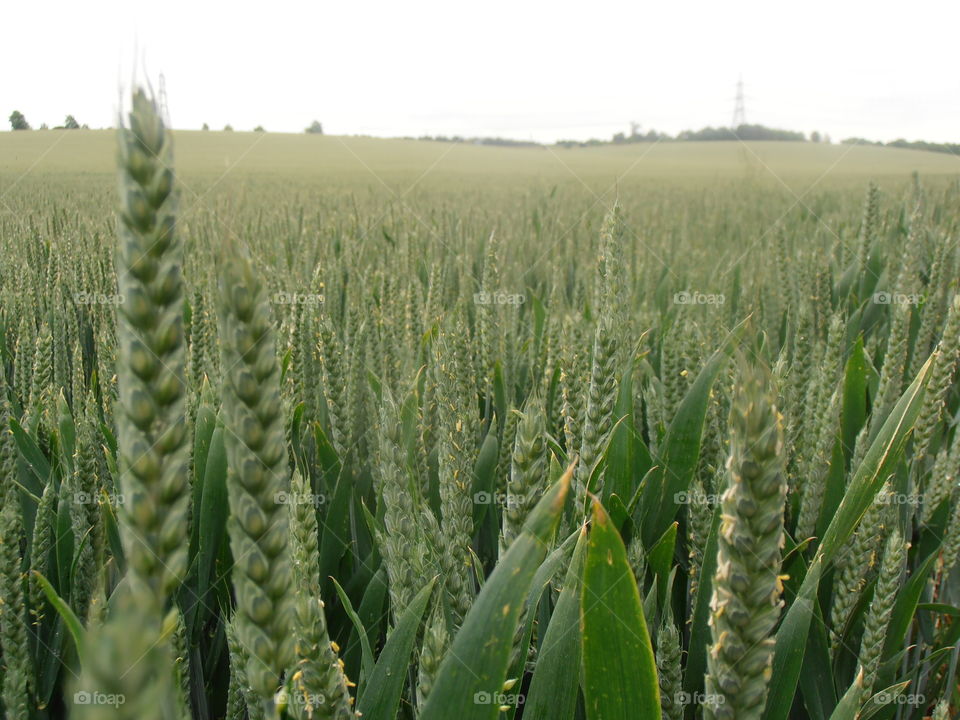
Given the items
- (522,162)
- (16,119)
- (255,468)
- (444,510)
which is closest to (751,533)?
(255,468)

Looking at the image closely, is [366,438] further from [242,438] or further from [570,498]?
[242,438]

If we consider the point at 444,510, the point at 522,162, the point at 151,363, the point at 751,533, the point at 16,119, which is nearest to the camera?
the point at 151,363

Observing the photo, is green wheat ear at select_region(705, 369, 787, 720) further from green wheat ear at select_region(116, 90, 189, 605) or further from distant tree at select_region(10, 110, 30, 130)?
distant tree at select_region(10, 110, 30, 130)

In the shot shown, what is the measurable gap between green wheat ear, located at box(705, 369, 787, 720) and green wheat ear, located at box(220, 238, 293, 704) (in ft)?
1.04

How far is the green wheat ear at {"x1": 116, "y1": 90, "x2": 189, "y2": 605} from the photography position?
377 mm

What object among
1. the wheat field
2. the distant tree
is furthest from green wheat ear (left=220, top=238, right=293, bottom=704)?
the distant tree

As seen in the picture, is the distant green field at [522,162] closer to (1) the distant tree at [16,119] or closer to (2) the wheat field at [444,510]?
(1) the distant tree at [16,119]

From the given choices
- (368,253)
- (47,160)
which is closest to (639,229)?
(368,253)

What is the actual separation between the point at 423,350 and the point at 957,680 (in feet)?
5.22

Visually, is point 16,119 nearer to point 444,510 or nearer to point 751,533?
point 444,510

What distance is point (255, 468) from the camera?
1.32 feet

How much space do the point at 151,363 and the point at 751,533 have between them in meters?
0.43

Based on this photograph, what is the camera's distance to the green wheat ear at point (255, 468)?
0.40 meters

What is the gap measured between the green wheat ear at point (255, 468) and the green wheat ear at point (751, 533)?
32 cm
